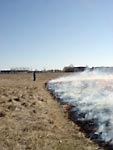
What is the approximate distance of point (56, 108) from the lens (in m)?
27.0

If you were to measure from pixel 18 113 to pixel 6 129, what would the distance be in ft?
15.3

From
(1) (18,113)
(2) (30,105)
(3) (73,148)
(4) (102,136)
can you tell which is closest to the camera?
(3) (73,148)

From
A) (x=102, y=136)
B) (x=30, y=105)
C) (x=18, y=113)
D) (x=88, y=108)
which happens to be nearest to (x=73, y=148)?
(x=102, y=136)

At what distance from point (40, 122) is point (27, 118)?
4.05ft

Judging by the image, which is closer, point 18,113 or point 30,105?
point 18,113

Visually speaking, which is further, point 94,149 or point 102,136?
point 102,136

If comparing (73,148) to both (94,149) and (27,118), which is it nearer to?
(94,149)

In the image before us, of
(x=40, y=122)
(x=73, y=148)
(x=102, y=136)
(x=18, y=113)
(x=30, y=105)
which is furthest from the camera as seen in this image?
(x=30, y=105)

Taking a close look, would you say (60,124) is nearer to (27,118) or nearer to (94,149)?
(27,118)

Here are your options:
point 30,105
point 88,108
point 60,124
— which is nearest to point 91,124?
point 60,124

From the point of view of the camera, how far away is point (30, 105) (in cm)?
2617

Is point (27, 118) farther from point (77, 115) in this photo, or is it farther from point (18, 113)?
point (77, 115)

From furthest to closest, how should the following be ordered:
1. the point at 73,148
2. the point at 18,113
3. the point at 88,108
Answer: the point at 88,108 → the point at 18,113 → the point at 73,148

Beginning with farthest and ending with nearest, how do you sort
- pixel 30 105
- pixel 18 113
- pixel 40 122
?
pixel 30 105
pixel 18 113
pixel 40 122
